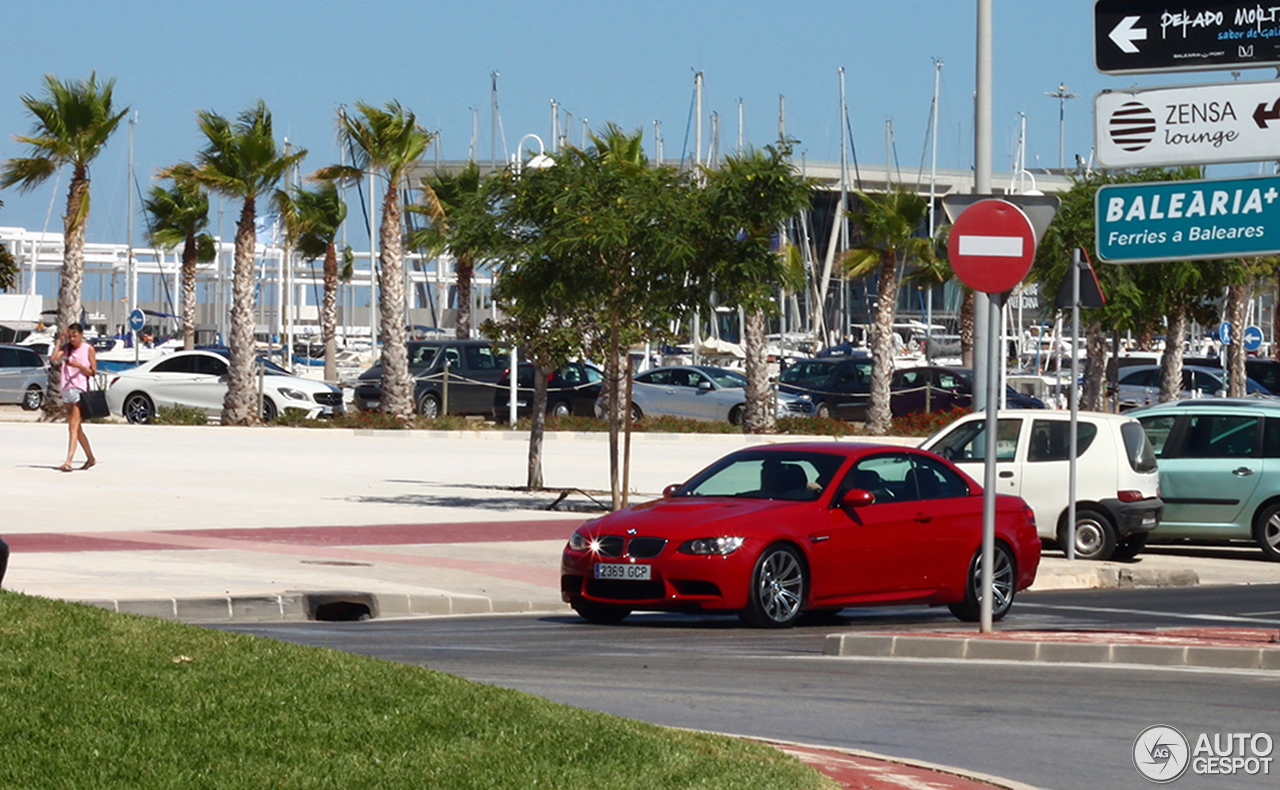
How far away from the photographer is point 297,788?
19.8 feet

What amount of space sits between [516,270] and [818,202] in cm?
10288

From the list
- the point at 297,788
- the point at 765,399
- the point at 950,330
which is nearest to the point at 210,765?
the point at 297,788

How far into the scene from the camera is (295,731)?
6773mm

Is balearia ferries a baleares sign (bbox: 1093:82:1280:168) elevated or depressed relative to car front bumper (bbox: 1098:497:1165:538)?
→ elevated

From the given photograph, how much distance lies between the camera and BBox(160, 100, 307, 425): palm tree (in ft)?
131

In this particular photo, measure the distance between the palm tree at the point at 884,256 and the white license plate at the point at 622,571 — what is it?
95.9 feet

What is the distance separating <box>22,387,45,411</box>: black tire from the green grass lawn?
4019 centimetres

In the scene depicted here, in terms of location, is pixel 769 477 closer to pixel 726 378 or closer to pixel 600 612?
pixel 600 612

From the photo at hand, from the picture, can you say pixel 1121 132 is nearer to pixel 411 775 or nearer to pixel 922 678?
pixel 922 678

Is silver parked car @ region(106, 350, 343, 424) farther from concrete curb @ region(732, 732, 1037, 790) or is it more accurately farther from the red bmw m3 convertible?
concrete curb @ region(732, 732, 1037, 790)

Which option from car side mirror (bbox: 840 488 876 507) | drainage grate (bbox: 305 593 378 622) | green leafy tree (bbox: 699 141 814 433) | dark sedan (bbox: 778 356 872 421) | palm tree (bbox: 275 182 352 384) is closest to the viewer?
car side mirror (bbox: 840 488 876 507)

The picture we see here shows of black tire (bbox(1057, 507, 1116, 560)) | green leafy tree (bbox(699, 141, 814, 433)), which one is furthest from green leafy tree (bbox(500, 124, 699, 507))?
black tire (bbox(1057, 507, 1116, 560))

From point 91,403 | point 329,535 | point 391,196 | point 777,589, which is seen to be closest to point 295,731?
point 777,589

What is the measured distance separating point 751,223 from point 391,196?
19.9m
